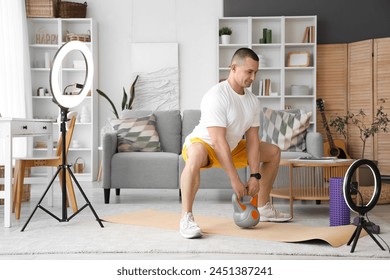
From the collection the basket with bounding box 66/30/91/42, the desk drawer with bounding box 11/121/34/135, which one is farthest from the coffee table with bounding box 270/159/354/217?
the basket with bounding box 66/30/91/42

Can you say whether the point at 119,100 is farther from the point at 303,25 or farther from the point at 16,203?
the point at 16,203

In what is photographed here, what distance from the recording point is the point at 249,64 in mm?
3502

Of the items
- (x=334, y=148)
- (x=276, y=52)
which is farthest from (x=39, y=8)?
(x=334, y=148)

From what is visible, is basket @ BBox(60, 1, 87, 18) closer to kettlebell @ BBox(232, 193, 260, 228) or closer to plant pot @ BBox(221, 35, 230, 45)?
plant pot @ BBox(221, 35, 230, 45)

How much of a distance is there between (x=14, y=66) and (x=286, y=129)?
3359 millimetres

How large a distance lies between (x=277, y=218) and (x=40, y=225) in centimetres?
157

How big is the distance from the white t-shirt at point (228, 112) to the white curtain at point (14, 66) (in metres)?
3.50

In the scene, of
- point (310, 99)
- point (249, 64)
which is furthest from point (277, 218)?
point (310, 99)

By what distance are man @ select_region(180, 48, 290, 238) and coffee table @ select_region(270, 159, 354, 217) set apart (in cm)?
45

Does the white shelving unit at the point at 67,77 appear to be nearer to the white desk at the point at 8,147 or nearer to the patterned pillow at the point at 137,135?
the patterned pillow at the point at 137,135

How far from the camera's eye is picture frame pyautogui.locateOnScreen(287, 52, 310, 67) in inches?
299

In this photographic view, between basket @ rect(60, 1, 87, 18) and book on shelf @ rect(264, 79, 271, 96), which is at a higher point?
basket @ rect(60, 1, 87, 18)

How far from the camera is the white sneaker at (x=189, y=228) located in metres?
3.31

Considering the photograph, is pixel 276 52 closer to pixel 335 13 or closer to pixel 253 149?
pixel 335 13
